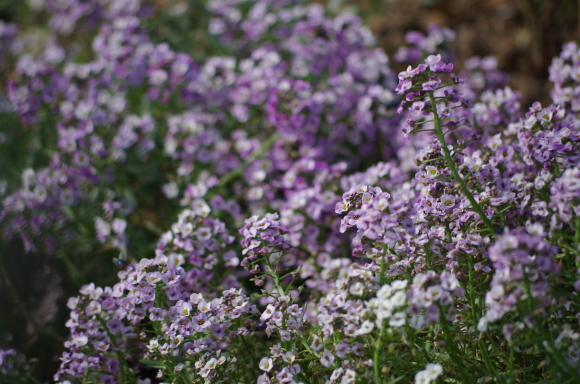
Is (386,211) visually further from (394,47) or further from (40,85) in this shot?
(394,47)

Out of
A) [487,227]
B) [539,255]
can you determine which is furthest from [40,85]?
[539,255]

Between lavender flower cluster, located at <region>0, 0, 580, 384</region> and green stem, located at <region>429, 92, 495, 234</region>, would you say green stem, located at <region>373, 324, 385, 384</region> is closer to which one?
lavender flower cluster, located at <region>0, 0, 580, 384</region>

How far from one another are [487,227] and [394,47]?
3468 millimetres

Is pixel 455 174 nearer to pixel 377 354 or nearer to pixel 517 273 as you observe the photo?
pixel 517 273

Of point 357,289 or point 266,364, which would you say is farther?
point 266,364

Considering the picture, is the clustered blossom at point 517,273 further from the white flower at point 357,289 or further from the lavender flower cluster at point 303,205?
the white flower at point 357,289

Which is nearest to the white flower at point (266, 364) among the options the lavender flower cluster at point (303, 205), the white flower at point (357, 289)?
the lavender flower cluster at point (303, 205)

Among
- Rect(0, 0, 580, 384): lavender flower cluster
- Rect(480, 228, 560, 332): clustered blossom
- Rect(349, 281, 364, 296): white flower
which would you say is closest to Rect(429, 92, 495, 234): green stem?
Rect(0, 0, 580, 384): lavender flower cluster

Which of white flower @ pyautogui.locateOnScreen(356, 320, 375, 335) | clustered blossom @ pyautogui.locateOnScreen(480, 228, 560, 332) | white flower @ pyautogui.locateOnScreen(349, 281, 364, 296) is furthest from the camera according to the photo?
white flower @ pyautogui.locateOnScreen(349, 281, 364, 296)

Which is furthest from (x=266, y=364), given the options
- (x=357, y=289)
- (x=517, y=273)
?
(x=517, y=273)

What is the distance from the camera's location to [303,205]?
3.14 meters

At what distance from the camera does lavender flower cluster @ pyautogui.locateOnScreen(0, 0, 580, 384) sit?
1952mm

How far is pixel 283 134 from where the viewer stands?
11.8 feet

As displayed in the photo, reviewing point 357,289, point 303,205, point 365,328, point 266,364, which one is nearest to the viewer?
point 365,328
